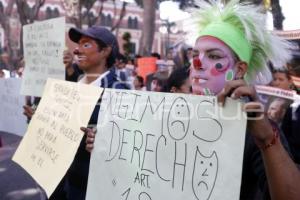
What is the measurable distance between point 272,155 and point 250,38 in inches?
17.1

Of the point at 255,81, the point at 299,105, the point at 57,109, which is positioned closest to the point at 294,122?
the point at 299,105

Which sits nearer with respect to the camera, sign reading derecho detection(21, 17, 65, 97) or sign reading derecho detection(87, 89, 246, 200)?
sign reading derecho detection(87, 89, 246, 200)

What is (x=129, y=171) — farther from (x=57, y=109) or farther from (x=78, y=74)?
(x=78, y=74)

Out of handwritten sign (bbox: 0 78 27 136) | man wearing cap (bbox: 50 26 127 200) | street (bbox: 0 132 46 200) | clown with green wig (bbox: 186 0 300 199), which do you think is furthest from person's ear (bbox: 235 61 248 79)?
street (bbox: 0 132 46 200)

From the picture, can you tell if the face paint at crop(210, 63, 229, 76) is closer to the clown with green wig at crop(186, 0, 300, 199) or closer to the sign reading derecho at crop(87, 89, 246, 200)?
the clown with green wig at crop(186, 0, 300, 199)

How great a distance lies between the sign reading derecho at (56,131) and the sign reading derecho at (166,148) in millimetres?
124

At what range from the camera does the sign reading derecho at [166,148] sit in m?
1.28

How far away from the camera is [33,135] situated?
229 centimetres

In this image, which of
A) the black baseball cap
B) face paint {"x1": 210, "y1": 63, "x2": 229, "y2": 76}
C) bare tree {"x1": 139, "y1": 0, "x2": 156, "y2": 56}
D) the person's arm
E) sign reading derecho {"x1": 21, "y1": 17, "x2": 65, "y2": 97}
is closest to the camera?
the person's arm

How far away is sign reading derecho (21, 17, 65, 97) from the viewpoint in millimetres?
2621

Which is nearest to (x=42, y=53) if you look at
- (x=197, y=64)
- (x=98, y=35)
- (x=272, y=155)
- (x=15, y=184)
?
(x=98, y=35)

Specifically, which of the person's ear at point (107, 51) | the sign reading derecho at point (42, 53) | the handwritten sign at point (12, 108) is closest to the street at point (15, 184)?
the handwritten sign at point (12, 108)

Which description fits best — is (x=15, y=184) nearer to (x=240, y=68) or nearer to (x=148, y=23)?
(x=240, y=68)

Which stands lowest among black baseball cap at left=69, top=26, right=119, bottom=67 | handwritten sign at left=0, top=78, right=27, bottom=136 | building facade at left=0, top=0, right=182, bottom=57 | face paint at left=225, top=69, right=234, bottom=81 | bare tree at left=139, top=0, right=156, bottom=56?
handwritten sign at left=0, top=78, right=27, bottom=136
